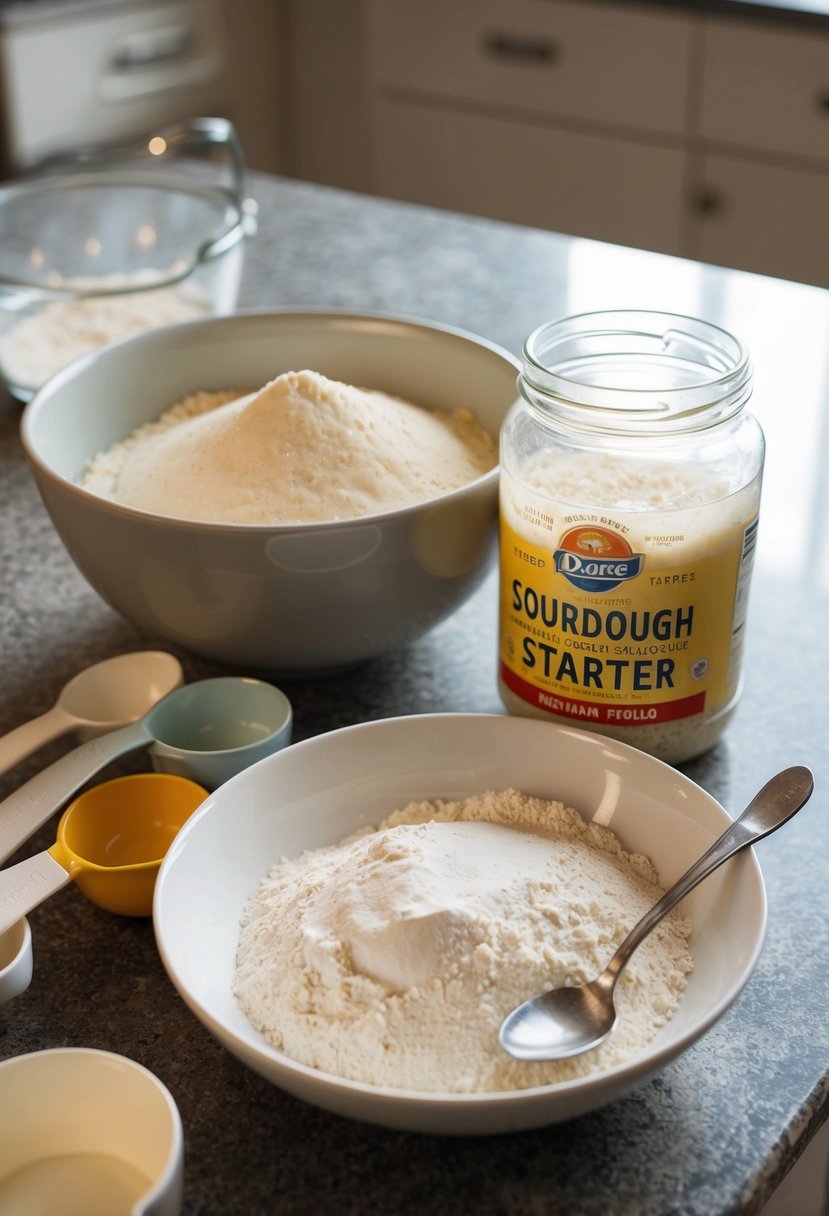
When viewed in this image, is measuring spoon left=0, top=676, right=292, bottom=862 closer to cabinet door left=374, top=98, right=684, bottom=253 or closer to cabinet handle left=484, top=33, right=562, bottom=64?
cabinet door left=374, top=98, right=684, bottom=253

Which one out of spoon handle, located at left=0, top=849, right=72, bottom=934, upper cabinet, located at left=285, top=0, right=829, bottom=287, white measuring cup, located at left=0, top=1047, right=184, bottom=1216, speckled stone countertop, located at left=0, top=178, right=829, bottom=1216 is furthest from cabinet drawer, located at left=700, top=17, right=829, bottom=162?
white measuring cup, located at left=0, top=1047, right=184, bottom=1216

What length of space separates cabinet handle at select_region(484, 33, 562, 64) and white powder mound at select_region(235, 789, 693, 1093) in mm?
2200

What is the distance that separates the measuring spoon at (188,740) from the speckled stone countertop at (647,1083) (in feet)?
0.15

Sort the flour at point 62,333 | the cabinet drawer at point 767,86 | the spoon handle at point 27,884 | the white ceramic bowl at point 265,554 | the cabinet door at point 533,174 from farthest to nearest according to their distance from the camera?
1. the cabinet door at point 533,174
2. the cabinet drawer at point 767,86
3. the flour at point 62,333
4. the white ceramic bowl at point 265,554
5. the spoon handle at point 27,884

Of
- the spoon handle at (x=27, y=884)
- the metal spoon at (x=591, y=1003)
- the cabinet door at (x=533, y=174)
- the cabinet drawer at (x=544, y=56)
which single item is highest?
the metal spoon at (x=591, y=1003)

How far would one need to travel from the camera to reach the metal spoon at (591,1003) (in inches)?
21.6

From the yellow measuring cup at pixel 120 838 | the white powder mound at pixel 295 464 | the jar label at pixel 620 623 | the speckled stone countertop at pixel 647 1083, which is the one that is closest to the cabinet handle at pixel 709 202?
the speckled stone countertop at pixel 647 1083

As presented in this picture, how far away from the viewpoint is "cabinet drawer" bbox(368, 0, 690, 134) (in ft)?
7.80

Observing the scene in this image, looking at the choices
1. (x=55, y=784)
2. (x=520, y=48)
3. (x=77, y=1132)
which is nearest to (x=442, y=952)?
(x=77, y=1132)

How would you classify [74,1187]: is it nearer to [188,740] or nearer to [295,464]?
[188,740]

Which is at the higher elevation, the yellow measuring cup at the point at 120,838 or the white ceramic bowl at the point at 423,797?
the white ceramic bowl at the point at 423,797

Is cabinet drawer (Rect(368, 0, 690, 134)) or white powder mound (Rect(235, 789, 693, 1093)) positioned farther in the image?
cabinet drawer (Rect(368, 0, 690, 134))

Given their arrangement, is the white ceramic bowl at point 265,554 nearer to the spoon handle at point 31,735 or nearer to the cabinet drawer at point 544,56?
the spoon handle at point 31,735

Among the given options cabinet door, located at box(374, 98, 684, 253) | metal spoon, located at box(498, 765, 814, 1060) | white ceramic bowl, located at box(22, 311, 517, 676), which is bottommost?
cabinet door, located at box(374, 98, 684, 253)
